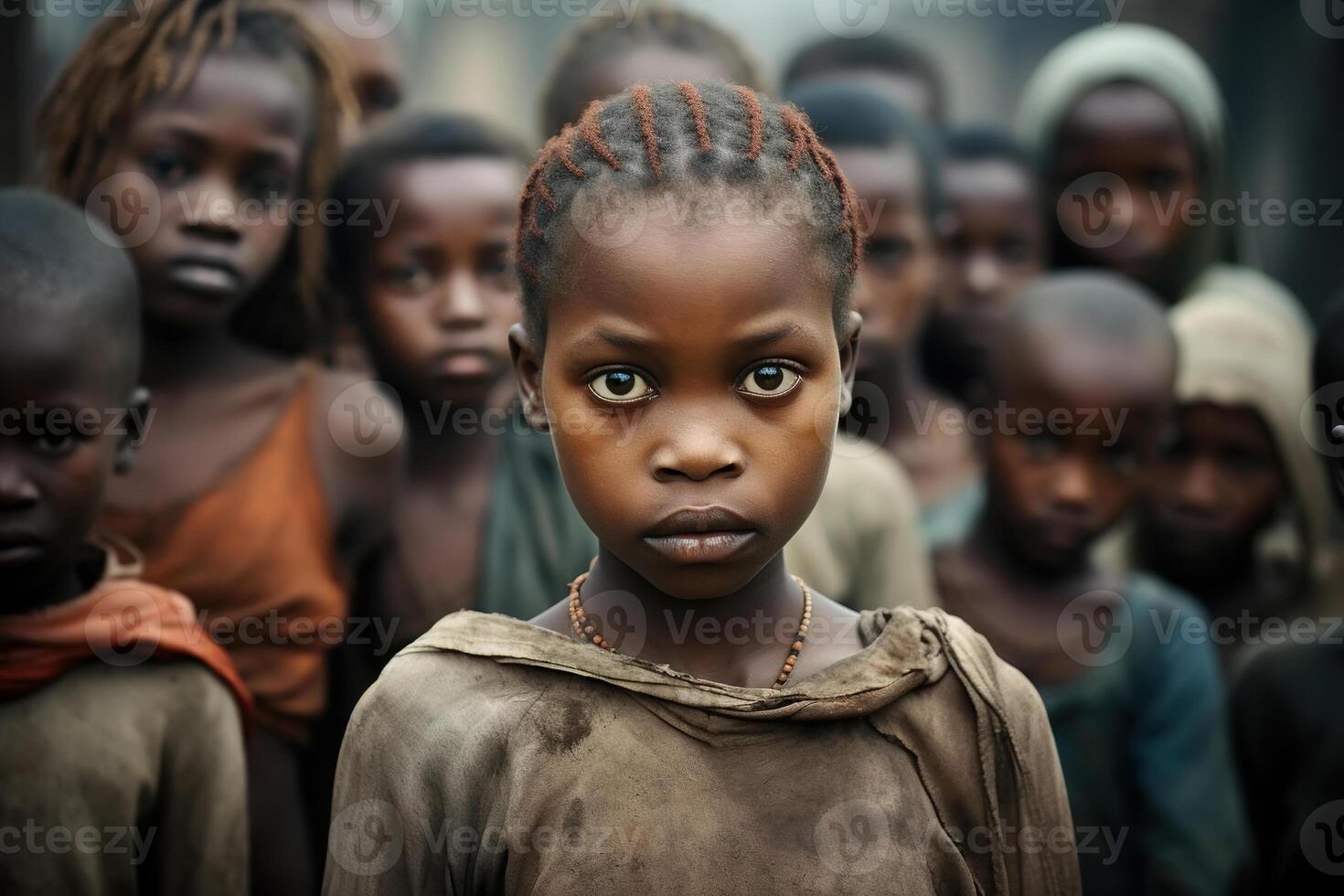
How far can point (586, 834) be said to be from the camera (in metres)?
2.07

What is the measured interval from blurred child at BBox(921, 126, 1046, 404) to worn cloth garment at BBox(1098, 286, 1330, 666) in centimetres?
66

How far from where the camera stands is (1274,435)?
5.13 meters

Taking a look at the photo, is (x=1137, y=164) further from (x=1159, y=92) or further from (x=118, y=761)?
(x=118, y=761)

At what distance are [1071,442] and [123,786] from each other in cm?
265

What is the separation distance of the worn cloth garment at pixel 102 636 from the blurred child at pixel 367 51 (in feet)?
9.55

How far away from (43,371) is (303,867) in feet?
4.77

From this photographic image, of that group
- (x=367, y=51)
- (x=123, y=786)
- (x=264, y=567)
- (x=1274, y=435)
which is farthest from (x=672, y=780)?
(x=367, y=51)

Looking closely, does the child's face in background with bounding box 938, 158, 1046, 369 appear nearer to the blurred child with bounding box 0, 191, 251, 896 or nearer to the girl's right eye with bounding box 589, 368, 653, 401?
the blurred child with bounding box 0, 191, 251, 896

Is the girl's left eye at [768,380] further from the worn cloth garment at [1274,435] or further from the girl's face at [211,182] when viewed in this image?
the worn cloth garment at [1274,435]

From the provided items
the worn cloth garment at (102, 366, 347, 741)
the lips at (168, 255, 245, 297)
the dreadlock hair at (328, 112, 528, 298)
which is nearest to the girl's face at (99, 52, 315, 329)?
the lips at (168, 255, 245, 297)

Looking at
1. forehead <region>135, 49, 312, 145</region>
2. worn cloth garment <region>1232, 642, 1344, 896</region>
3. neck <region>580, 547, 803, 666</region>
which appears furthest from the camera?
forehead <region>135, 49, 312, 145</region>

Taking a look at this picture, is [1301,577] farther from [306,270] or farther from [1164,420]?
[306,270]

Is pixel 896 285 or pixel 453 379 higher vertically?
pixel 896 285

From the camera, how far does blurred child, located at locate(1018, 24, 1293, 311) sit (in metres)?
5.68
